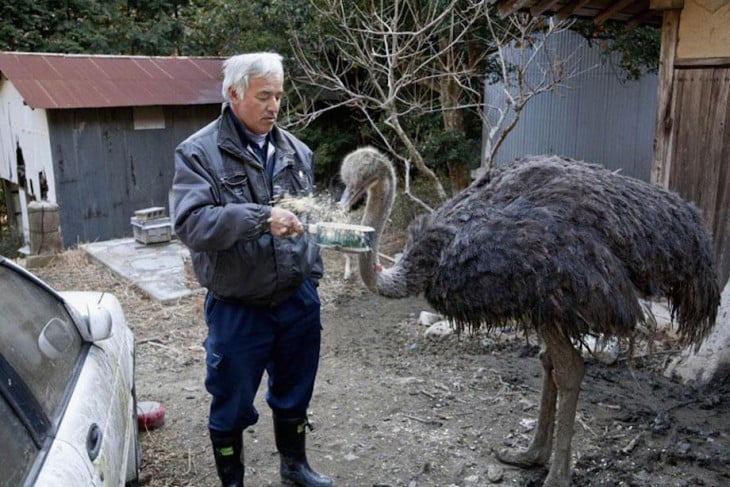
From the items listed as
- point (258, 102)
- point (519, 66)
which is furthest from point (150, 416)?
point (519, 66)

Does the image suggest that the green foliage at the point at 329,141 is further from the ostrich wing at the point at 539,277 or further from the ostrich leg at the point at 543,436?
the ostrich wing at the point at 539,277

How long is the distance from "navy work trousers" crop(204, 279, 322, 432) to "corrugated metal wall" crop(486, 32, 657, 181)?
26.9 ft

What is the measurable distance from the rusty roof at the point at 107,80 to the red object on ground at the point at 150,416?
24.4 feet

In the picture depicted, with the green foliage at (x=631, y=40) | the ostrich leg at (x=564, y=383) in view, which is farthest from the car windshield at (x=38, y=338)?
the green foliage at (x=631, y=40)

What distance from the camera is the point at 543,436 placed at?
352cm

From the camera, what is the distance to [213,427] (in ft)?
9.89

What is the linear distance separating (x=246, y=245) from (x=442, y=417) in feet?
6.38

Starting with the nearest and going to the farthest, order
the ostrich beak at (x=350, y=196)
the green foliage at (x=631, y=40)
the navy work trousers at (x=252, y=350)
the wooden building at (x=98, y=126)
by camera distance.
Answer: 1. the navy work trousers at (x=252, y=350)
2. the ostrich beak at (x=350, y=196)
3. the green foliage at (x=631, y=40)
4. the wooden building at (x=98, y=126)

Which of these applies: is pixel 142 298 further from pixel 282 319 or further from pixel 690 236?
pixel 690 236

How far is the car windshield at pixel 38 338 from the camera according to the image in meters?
2.19

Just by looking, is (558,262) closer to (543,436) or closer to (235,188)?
(543,436)

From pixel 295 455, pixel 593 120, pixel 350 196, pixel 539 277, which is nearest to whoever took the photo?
pixel 539 277

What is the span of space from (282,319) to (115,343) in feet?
2.67

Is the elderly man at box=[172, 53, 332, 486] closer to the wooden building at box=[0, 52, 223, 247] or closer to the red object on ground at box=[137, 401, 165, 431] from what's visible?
the red object on ground at box=[137, 401, 165, 431]
